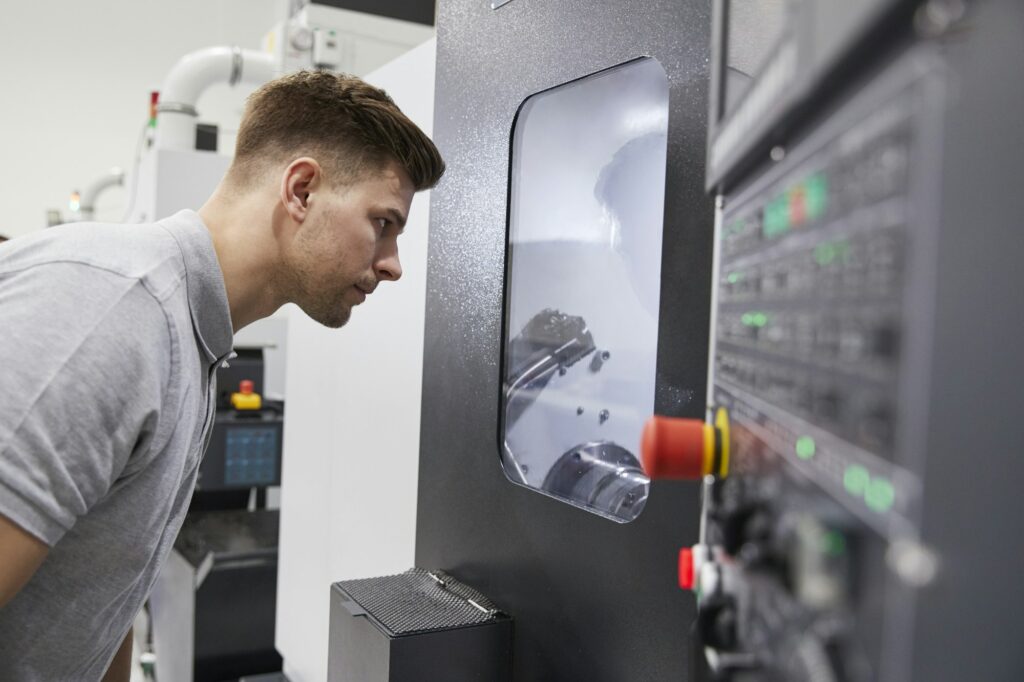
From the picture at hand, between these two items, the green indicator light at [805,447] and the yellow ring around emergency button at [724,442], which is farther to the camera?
the yellow ring around emergency button at [724,442]

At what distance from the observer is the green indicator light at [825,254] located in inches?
13.7

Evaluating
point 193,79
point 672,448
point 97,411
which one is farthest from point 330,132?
point 193,79

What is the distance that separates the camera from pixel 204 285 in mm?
994

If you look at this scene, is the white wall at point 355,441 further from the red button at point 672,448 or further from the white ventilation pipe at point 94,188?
the white ventilation pipe at point 94,188

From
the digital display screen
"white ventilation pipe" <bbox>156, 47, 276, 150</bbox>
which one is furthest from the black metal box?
"white ventilation pipe" <bbox>156, 47, 276, 150</bbox>

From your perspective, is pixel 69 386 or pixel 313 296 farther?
pixel 313 296

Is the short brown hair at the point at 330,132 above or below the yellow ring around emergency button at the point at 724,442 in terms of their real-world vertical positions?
above

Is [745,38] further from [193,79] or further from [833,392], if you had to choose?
[193,79]

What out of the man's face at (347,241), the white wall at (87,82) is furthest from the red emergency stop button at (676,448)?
the white wall at (87,82)

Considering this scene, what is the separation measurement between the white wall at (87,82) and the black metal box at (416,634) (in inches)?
168

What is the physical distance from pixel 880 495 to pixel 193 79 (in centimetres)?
279

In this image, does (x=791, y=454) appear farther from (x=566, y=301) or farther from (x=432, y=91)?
(x=432, y=91)

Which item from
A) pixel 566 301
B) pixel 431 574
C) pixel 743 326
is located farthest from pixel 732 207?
pixel 431 574

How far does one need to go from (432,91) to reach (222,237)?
0.49m
